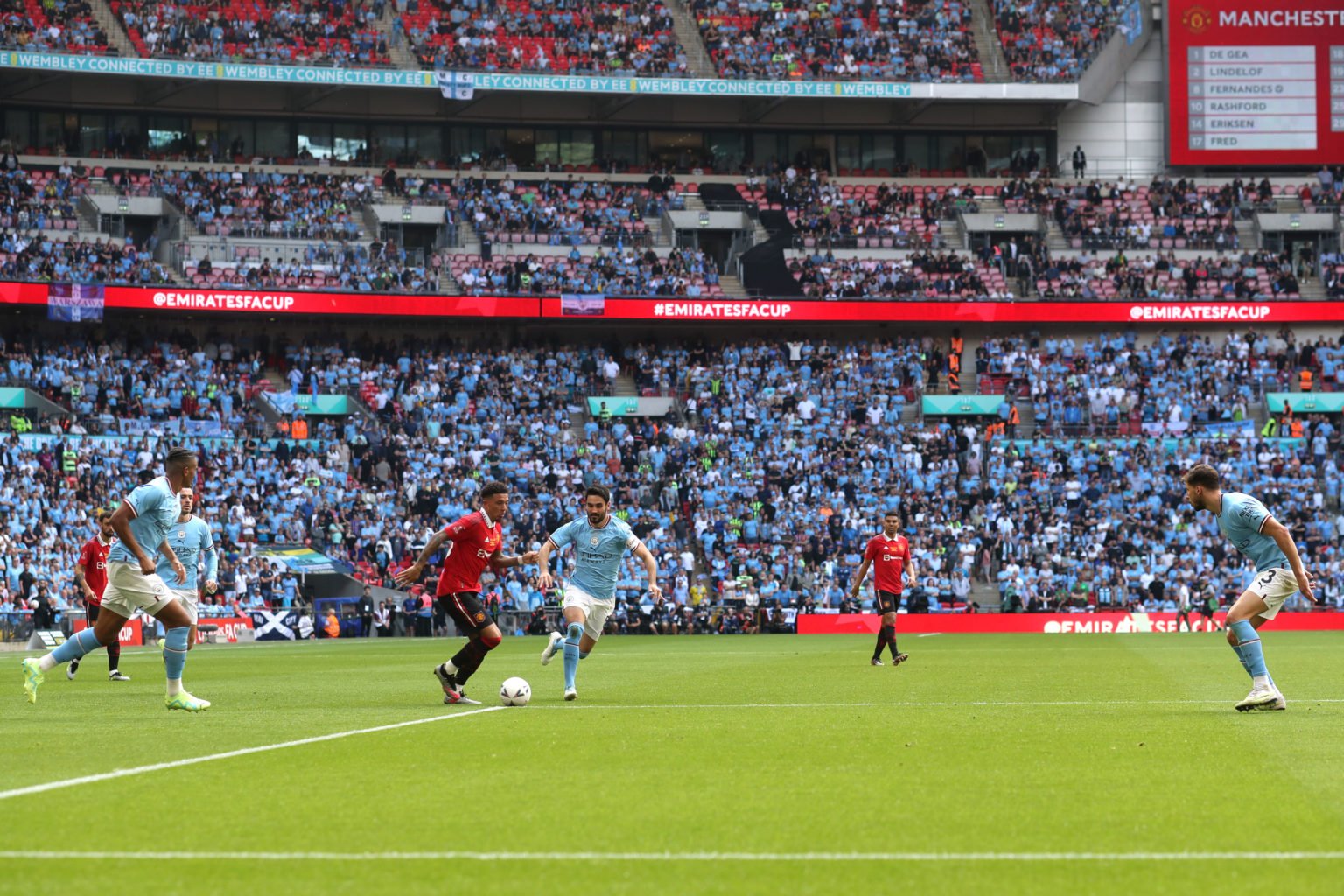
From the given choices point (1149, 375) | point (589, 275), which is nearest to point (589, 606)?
point (589, 275)

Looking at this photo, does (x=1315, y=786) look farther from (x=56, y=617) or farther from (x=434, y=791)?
(x=56, y=617)

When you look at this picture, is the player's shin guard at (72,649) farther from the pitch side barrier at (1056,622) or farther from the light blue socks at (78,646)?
the pitch side barrier at (1056,622)

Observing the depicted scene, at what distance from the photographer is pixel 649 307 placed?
5778cm

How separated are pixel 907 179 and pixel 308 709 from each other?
2140 inches

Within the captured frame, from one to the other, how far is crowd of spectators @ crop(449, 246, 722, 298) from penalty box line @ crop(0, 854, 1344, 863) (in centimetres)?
5077

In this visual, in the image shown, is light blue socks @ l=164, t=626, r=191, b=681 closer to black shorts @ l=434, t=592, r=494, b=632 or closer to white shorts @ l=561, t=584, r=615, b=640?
black shorts @ l=434, t=592, r=494, b=632

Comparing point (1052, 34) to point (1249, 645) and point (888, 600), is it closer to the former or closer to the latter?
point (888, 600)

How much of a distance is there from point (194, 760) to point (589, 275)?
48327 millimetres

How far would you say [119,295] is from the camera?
54.2m

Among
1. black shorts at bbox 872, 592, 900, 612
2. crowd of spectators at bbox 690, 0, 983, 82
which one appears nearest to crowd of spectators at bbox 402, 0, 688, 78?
crowd of spectators at bbox 690, 0, 983, 82

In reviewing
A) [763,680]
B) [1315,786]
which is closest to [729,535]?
[763,680]

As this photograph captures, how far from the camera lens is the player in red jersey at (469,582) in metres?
16.4

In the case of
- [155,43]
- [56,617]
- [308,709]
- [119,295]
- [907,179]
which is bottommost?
[56,617]

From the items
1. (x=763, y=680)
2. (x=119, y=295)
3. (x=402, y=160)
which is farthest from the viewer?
(x=402, y=160)
